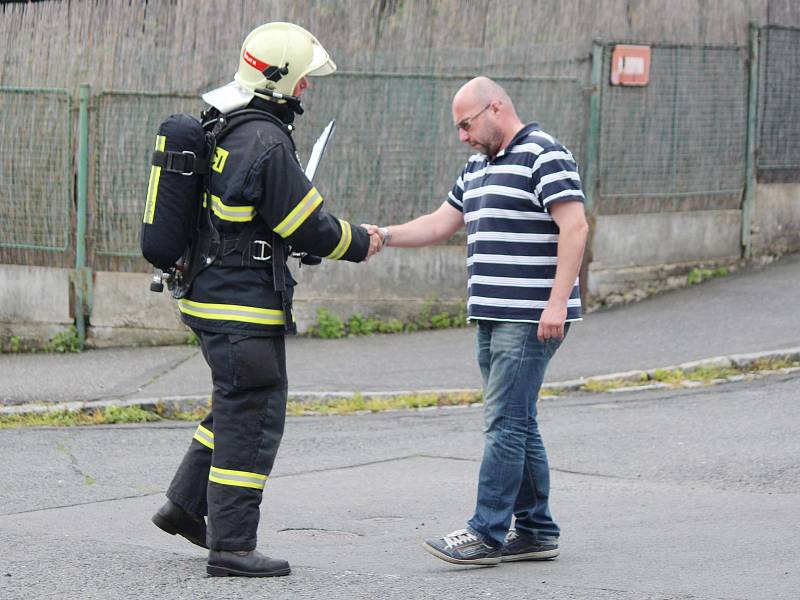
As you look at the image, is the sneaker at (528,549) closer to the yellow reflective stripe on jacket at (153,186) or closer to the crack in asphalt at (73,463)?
the yellow reflective stripe on jacket at (153,186)

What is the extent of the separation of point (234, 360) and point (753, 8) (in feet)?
28.4

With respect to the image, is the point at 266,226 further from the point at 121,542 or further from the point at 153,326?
the point at 153,326

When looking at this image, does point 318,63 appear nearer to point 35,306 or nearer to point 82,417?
point 82,417

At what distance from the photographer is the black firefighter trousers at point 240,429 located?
15.8 feet

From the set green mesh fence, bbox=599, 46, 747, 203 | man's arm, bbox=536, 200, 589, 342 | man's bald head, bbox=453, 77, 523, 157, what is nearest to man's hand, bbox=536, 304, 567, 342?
man's arm, bbox=536, 200, 589, 342

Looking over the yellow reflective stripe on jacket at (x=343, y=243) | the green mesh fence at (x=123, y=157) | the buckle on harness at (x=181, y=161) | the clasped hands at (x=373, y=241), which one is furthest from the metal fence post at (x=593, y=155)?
the buckle on harness at (x=181, y=161)

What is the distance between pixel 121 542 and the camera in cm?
549

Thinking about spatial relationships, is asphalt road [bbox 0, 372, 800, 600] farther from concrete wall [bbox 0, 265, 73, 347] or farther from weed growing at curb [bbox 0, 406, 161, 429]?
concrete wall [bbox 0, 265, 73, 347]

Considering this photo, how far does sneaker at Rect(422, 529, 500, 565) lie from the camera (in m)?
5.09

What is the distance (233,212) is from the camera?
476 centimetres

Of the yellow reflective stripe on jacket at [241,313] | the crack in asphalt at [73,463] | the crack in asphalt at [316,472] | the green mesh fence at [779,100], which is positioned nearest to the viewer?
the yellow reflective stripe on jacket at [241,313]

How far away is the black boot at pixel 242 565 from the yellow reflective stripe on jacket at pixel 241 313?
880mm

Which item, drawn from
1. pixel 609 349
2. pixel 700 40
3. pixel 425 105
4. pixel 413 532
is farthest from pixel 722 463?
pixel 700 40

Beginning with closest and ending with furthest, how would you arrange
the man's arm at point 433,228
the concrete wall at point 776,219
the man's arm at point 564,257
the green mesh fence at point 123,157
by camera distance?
the man's arm at point 564,257 < the man's arm at point 433,228 < the green mesh fence at point 123,157 < the concrete wall at point 776,219
